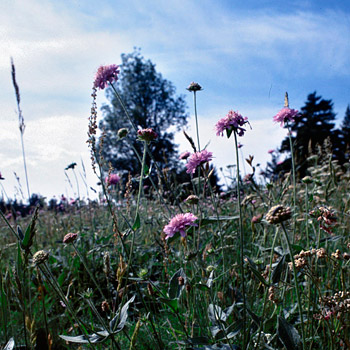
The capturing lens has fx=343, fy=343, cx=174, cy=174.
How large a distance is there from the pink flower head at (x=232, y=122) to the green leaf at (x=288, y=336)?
611 millimetres

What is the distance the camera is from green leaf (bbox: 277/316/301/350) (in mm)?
891

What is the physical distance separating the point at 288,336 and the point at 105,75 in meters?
1.37

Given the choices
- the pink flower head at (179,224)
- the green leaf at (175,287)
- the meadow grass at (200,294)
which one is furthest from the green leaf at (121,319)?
the pink flower head at (179,224)

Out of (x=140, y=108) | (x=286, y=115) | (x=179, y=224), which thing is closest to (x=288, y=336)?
(x=179, y=224)

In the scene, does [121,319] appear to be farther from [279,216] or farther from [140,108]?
[140,108]

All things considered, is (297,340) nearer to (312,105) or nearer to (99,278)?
(99,278)

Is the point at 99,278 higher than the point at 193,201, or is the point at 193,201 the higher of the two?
the point at 193,201

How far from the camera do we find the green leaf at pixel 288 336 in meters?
0.89

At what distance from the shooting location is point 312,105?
95.1ft

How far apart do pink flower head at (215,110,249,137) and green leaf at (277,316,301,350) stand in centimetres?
61

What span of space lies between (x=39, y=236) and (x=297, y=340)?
3.89 metres

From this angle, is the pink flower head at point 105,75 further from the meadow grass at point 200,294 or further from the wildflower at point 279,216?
the wildflower at point 279,216

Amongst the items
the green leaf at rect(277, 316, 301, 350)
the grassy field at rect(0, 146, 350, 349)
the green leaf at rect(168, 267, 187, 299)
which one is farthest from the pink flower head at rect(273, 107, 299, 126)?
the green leaf at rect(277, 316, 301, 350)

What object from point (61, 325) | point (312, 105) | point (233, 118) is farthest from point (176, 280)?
point (312, 105)
